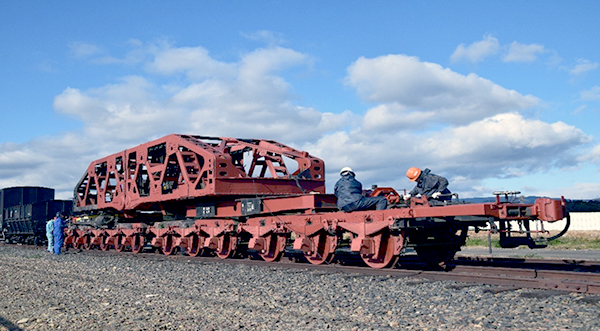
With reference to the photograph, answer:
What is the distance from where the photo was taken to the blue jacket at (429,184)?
33.9ft

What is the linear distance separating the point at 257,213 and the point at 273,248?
36.5 inches

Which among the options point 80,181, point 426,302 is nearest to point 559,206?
point 426,302

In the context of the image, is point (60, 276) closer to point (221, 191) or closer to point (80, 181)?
point (221, 191)

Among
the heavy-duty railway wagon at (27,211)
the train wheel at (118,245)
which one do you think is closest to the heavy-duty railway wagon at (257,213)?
the train wheel at (118,245)

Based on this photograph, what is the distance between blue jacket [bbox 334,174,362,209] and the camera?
34.7 ft

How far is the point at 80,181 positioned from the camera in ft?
72.6

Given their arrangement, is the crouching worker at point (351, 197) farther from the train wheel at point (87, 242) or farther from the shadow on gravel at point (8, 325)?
the train wheel at point (87, 242)

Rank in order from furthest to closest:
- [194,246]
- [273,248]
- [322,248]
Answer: [194,246] → [273,248] → [322,248]

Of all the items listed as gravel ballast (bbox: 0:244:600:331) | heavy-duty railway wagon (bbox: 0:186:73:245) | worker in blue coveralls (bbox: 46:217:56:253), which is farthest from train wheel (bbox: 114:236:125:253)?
gravel ballast (bbox: 0:244:600:331)

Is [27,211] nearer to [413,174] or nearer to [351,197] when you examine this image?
[351,197]

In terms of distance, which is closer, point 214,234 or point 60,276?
point 60,276

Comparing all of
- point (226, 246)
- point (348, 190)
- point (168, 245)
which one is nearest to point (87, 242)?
point (168, 245)

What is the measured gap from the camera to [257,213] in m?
12.7

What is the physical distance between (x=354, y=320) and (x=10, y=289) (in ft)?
22.2
